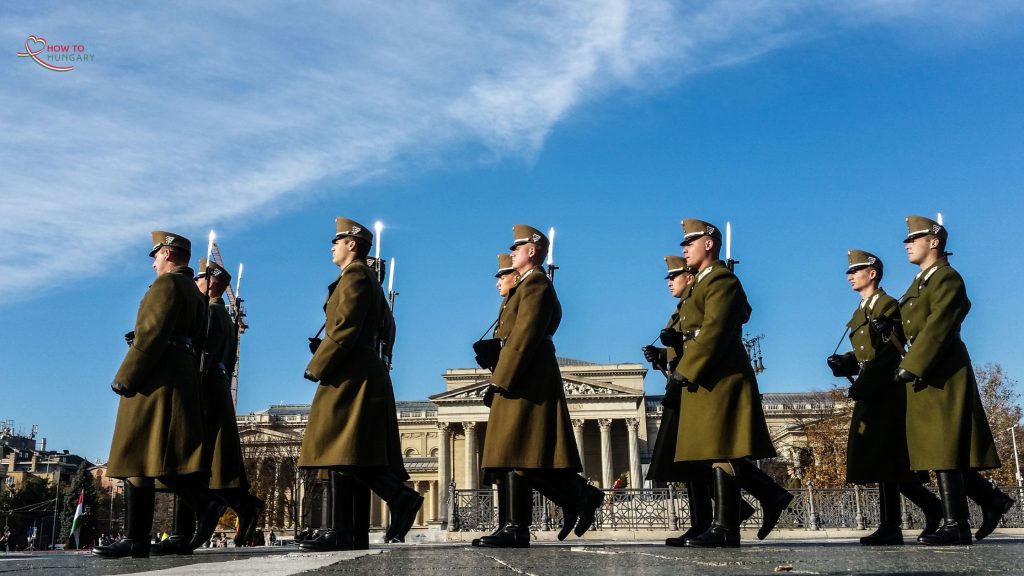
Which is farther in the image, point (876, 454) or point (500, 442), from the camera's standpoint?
point (876, 454)

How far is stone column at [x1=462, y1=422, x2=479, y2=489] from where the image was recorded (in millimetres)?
75188

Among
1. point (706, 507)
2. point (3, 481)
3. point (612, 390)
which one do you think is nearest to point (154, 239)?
point (706, 507)

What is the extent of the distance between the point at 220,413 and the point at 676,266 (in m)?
5.14

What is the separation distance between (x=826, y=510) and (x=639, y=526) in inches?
179

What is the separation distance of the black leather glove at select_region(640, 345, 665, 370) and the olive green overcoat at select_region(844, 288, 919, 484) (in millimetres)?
1825

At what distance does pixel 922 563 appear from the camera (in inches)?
154

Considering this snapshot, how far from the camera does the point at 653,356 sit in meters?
8.73

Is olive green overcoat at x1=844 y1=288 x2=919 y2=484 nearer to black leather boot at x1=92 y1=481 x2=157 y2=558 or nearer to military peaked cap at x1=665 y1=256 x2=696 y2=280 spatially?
military peaked cap at x1=665 y1=256 x2=696 y2=280

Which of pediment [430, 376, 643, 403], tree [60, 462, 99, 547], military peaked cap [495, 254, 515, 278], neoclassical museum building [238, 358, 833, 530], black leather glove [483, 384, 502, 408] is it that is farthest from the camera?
pediment [430, 376, 643, 403]

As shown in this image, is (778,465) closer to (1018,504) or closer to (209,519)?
(1018,504)

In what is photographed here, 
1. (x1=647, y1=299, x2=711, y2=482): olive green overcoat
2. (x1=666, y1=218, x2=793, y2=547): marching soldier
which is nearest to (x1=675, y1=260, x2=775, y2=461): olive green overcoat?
(x1=666, y1=218, x2=793, y2=547): marching soldier

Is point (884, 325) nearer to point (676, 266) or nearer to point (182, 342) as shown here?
point (676, 266)

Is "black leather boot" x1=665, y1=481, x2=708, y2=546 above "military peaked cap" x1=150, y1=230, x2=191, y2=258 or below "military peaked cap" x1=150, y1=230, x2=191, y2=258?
below

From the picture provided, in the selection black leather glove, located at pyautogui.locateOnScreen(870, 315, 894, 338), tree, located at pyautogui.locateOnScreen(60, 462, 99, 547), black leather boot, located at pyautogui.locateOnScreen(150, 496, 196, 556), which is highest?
black leather glove, located at pyautogui.locateOnScreen(870, 315, 894, 338)
